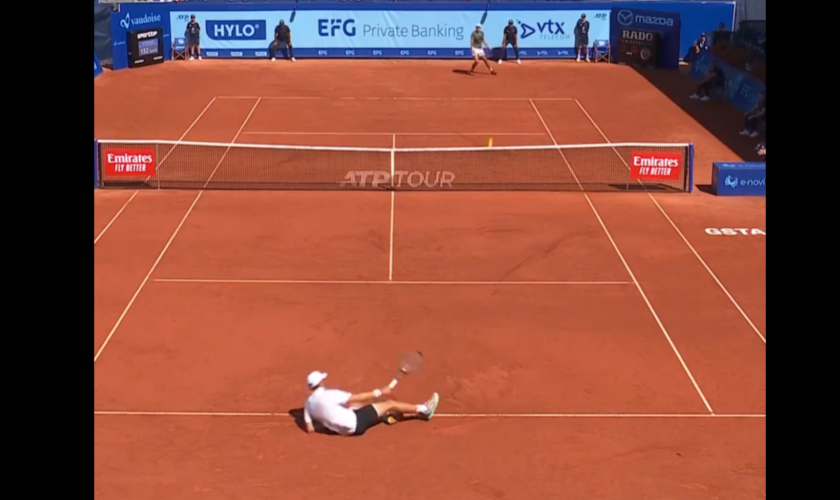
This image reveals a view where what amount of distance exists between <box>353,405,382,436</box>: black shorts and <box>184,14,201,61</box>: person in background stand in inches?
1206

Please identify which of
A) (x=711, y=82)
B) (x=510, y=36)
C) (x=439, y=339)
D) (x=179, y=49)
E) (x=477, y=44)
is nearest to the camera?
(x=439, y=339)

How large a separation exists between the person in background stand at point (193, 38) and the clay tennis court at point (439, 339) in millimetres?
15402

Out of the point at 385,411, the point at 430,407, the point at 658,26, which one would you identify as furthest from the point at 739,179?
the point at 658,26

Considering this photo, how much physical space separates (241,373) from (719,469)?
6471 millimetres

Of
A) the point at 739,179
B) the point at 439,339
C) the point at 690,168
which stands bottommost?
the point at 439,339

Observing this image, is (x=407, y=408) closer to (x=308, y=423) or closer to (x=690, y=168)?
(x=308, y=423)

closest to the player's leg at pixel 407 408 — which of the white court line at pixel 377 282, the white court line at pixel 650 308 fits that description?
the white court line at pixel 650 308

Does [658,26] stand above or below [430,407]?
above

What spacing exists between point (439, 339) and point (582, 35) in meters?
27.4

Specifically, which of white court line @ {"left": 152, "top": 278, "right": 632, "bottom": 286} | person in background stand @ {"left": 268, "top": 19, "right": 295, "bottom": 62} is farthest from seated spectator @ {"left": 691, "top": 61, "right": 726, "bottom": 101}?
white court line @ {"left": 152, "top": 278, "right": 632, "bottom": 286}

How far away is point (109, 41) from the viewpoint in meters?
38.8

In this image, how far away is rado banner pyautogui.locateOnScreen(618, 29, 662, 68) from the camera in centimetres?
3919

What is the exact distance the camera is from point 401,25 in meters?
41.3

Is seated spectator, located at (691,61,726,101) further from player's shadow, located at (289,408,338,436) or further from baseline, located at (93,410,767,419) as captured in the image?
player's shadow, located at (289,408,338,436)
